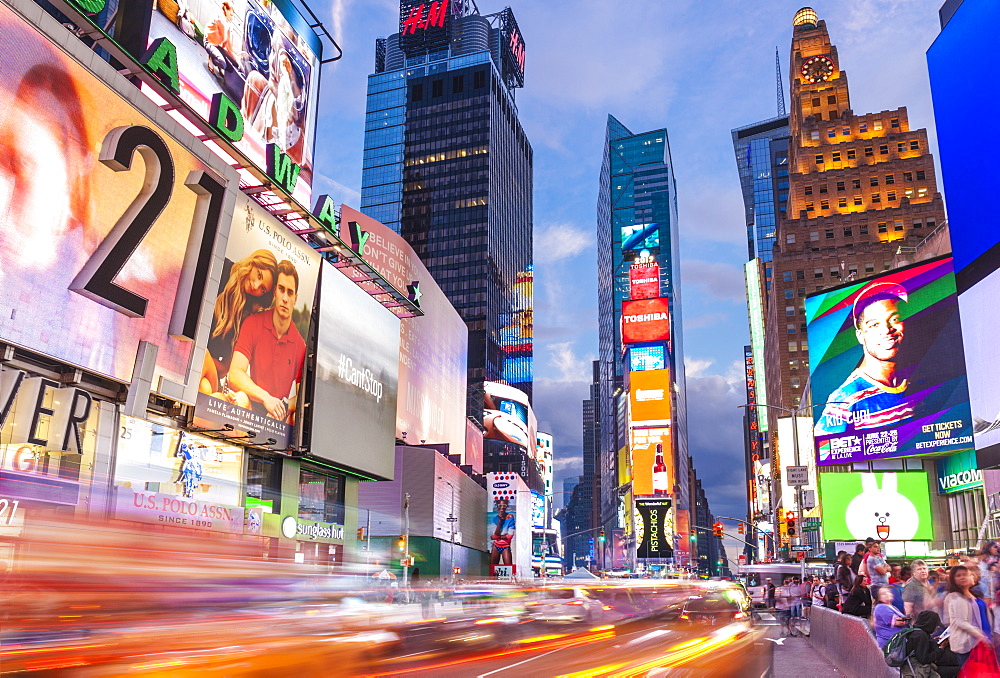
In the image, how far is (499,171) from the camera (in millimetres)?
184625

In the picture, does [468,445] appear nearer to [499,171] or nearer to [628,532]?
[628,532]

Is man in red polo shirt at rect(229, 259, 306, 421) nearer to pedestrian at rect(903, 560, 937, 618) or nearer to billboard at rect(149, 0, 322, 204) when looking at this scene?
billboard at rect(149, 0, 322, 204)

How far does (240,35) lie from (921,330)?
48.1 m

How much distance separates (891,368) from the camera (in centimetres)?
5856

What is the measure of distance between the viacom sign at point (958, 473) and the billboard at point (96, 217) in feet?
161

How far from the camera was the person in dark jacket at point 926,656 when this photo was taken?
9.50m

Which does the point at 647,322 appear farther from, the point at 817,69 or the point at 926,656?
the point at 926,656

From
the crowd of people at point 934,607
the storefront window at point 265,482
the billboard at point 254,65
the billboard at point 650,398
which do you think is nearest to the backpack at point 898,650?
the crowd of people at point 934,607

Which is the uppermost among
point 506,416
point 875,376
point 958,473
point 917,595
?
point 506,416

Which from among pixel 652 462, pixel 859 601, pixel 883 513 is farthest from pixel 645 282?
pixel 859 601

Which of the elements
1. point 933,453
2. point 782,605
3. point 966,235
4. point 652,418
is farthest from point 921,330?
point 652,418

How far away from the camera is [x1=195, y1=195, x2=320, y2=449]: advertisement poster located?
35.6 m

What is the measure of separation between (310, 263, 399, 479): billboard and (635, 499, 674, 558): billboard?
318 ft

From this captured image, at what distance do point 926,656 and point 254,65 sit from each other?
140 ft
